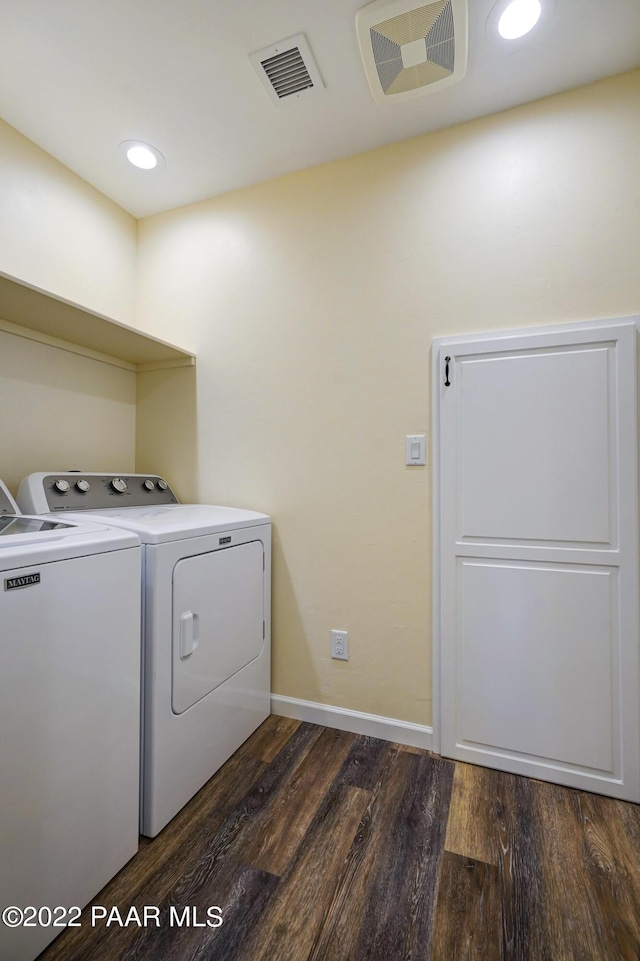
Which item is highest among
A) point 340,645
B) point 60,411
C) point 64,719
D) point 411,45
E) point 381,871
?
point 411,45

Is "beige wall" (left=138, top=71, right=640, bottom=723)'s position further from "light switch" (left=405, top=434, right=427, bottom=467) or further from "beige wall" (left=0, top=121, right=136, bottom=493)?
"beige wall" (left=0, top=121, right=136, bottom=493)

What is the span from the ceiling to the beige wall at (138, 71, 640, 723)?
11cm

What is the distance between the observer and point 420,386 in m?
1.70

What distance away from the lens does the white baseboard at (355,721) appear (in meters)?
1.68

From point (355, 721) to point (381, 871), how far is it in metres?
0.64

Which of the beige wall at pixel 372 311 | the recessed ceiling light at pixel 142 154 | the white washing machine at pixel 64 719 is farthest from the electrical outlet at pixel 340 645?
the recessed ceiling light at pixel 142 154

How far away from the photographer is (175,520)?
1.47 metres

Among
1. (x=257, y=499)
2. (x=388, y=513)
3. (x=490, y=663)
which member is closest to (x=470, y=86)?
(x=388, y=513)

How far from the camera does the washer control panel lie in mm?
1627

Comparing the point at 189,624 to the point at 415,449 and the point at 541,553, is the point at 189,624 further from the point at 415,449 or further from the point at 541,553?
the point at 541,553

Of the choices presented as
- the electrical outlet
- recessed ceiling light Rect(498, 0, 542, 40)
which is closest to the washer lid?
the electrical outlet

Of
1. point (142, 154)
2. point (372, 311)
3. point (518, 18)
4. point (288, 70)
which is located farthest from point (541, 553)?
point (142, 154)

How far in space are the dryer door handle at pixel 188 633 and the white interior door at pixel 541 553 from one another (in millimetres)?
930

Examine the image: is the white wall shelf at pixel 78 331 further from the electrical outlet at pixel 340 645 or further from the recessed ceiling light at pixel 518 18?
the recessed ceiling light at pixel 518 18
